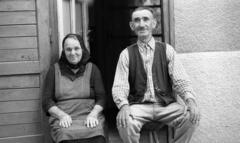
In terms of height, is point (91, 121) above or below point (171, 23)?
below

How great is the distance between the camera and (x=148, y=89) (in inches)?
127

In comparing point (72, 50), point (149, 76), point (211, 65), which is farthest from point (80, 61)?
point (211, 65)

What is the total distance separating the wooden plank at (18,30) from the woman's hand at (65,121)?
1.02m

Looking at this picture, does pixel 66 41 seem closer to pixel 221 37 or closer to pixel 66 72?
pixel 66 72

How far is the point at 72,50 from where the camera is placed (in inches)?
131

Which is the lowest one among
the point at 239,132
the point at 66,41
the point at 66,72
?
the point at 239,132

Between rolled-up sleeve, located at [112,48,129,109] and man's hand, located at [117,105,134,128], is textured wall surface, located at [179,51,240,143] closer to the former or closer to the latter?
rolled-up sleeve, located at [112,48,129,109]

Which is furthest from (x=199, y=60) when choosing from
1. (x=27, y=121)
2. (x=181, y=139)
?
(x=27, y=121)

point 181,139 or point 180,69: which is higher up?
point 180,69

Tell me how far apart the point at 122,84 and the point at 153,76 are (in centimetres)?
32

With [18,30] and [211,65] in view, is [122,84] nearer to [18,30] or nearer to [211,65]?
[211,65]

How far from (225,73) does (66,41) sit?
1.80m

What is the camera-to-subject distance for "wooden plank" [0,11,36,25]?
3480 millimetres

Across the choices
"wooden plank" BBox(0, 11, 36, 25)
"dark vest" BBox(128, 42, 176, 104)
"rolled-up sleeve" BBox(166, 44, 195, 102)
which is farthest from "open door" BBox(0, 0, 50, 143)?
"rolled-up sleeve" BBox(166, 44, 195, 102)
